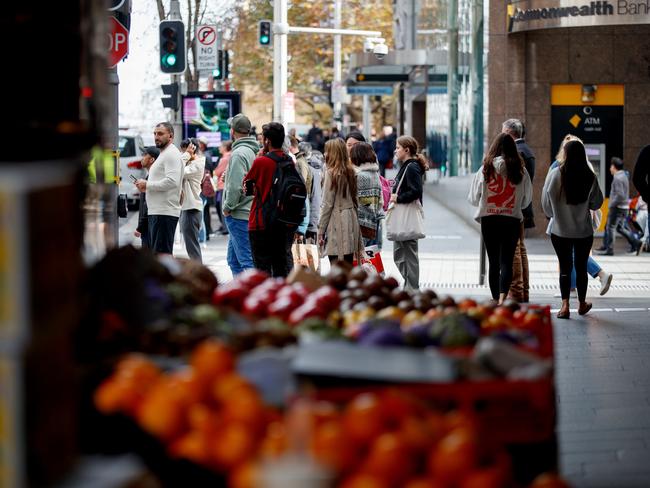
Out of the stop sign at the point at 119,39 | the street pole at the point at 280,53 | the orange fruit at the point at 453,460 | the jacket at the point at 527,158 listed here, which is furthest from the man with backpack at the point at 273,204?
the street pole at the point at 280,53

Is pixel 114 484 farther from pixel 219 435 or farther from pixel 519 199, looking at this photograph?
pixel 519 199

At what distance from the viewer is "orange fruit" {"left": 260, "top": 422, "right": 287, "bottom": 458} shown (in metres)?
3.92

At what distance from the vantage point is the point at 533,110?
880 inches

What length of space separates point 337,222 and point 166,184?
249 cm

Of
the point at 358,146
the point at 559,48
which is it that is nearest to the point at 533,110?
the point at 559,48

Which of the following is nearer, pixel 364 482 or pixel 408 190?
pixel 364 482

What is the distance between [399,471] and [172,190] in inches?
440

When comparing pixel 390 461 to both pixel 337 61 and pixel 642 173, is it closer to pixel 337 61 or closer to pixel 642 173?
pixel 642 173

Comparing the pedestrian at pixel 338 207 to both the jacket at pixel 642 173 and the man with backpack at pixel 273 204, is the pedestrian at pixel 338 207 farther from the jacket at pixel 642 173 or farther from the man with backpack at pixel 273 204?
the jacket at pixel 642 173

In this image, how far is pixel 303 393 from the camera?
14.1ft

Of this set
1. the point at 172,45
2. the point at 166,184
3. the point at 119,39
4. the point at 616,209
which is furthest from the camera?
the point at 172,45

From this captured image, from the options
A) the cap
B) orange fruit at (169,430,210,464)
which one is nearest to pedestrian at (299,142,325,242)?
the cap

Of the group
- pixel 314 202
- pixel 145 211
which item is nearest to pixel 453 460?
pixel 145 211

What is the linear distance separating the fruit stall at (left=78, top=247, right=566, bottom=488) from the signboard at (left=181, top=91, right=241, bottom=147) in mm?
19314
